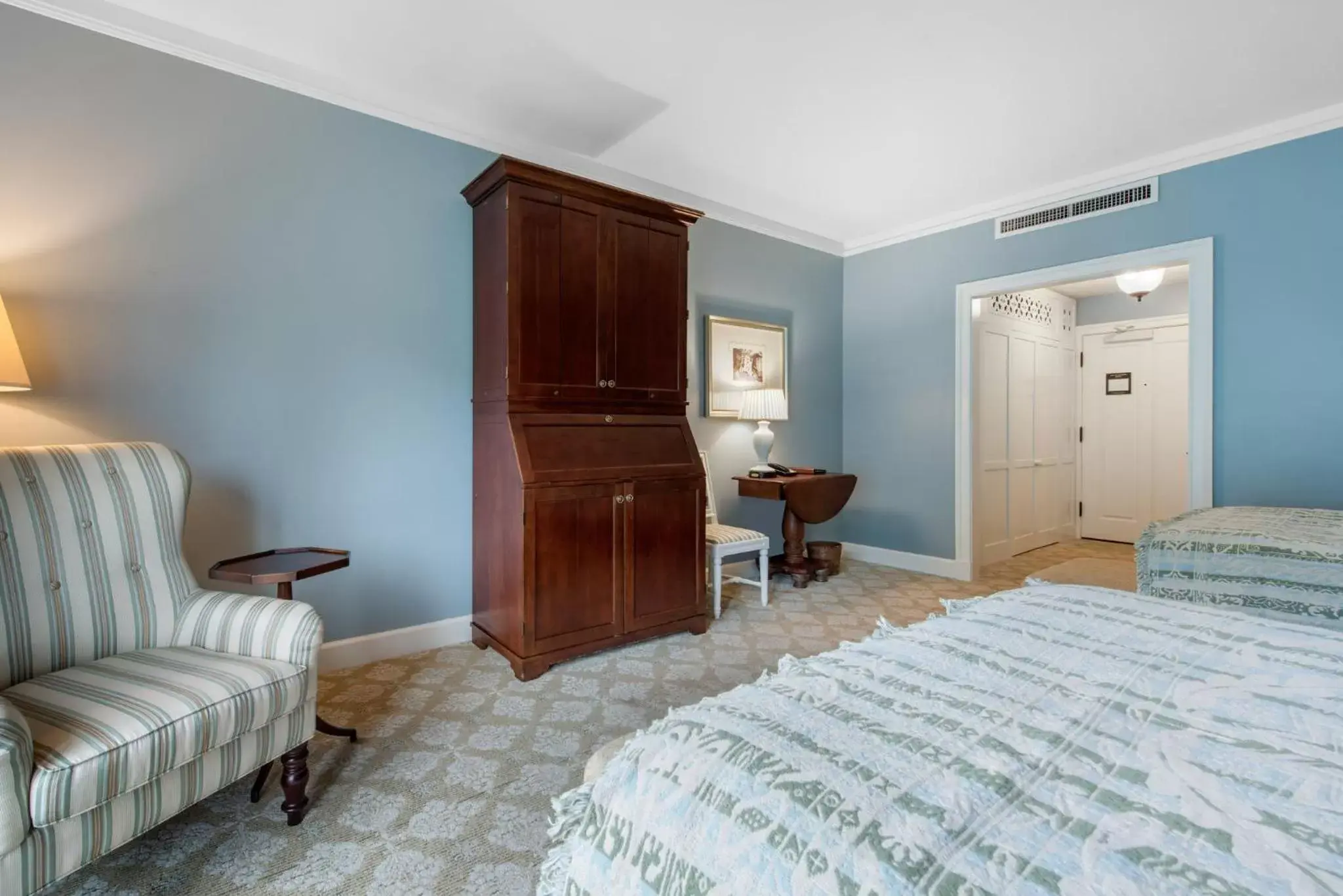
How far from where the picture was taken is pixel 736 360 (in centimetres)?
408

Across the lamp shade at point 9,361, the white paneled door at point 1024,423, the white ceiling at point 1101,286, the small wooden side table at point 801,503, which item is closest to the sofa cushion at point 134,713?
the lamp shade at point 9,361

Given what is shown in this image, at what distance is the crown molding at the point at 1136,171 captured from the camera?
2.89 m

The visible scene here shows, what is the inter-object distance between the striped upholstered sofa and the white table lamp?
2.84 meters

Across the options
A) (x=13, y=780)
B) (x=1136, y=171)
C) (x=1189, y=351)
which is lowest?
(x=13, y=780)

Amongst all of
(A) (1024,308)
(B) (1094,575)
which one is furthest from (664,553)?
(A) (1024,308)

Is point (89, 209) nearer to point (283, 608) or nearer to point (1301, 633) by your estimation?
point (283, 608)

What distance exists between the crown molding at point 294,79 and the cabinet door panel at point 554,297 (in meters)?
0.65

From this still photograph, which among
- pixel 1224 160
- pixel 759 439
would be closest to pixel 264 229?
pixel 759 439

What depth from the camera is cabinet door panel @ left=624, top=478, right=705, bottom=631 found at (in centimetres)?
282

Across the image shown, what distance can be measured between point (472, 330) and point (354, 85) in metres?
1.10

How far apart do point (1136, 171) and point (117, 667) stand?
485 cm

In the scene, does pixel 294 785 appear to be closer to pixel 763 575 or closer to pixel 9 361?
pixel 9 361

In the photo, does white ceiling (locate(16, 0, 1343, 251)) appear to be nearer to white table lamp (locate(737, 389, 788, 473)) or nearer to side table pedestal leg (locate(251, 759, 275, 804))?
white table lamp (locate(737, 389, 788, 473))

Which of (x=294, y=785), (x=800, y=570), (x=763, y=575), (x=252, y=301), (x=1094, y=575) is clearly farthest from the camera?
(x=800, y=570)
